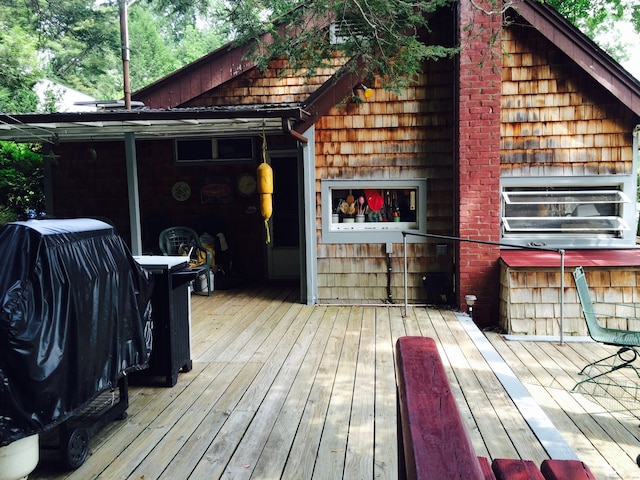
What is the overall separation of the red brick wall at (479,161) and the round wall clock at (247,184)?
3580 mm

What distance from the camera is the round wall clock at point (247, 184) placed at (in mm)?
8758

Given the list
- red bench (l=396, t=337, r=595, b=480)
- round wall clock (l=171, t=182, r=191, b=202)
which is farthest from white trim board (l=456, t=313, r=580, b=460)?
round wall clock (l=171, t=182, r=191, b=202)

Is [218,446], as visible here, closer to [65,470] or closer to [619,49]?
[65,470]

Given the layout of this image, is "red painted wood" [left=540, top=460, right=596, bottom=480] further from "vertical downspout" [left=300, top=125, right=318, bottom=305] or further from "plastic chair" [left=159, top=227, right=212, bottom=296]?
"plastic chair" [left=159, top=227, right=212, bottom=296]

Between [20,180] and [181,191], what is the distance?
307 centimetres

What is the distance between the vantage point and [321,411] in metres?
3.54

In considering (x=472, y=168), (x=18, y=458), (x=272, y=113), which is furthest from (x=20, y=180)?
(x=18, y=458)

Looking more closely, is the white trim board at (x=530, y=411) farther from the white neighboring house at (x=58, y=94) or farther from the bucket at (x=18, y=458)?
the white neighboring house at (x=58, y=94)

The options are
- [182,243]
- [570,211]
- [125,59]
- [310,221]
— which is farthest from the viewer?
[125,59]

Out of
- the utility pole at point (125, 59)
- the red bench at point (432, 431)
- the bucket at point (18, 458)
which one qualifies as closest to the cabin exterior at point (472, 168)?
the utility pole at point (125, 59)

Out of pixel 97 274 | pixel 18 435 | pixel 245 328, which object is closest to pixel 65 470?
pixel 18 435

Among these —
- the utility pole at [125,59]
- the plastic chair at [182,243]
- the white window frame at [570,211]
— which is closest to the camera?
the white window frame at [570,211]

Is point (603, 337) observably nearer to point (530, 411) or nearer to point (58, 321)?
point (530, 411)

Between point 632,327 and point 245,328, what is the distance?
4580 mm
